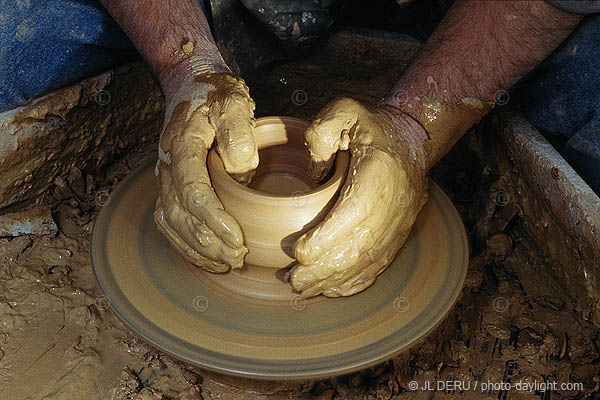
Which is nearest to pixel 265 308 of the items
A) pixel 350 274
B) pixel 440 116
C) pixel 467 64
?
pixel 350 274

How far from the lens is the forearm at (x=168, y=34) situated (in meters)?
1.86

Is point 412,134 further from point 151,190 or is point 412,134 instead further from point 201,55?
point 151,190

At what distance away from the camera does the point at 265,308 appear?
4.93ft

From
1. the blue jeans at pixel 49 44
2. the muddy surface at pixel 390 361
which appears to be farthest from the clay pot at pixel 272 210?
the blue jeans at pixel 49 44

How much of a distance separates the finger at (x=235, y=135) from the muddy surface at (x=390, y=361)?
653 millimetres

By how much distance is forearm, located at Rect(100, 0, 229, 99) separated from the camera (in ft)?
6.09

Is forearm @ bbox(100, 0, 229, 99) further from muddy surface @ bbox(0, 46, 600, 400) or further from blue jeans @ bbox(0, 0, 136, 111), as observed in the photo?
muddy surface @ bbox(0, 46, 600, 400)

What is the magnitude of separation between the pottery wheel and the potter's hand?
0.06 meters

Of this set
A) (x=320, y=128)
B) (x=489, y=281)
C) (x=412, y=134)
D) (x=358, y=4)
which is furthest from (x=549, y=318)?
(x=358, y=4)

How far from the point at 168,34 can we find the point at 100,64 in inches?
16.2

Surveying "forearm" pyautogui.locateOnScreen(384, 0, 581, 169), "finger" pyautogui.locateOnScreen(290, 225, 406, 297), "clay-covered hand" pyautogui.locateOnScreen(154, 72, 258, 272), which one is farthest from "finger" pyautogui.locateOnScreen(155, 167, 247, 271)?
"forearm" pyautogui.locateOnScreen(384, 0, 581, 169)

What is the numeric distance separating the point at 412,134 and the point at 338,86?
34.7 inches

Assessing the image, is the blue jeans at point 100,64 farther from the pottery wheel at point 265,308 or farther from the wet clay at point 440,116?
the pottery wheel at point 265,308

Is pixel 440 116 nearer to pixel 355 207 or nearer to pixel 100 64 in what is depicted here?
pixel 355 207
